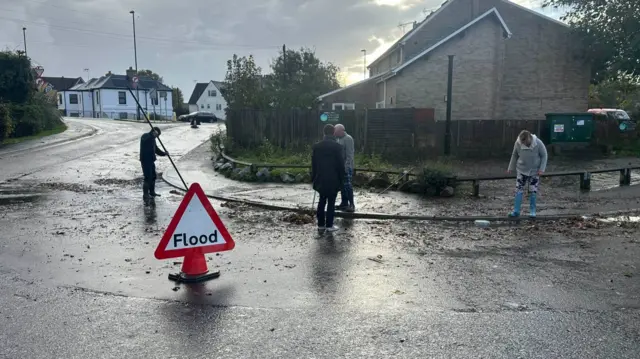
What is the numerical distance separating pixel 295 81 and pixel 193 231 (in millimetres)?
29744

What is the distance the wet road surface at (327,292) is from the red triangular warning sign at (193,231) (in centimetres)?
39

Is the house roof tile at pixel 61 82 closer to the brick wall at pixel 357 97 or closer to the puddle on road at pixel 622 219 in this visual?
the brick wall at pixel 357 97

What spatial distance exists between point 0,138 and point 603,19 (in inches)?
1208

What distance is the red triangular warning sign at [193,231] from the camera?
584 cm

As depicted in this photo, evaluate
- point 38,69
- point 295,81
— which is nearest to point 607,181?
point 295,81

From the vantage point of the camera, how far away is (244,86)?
22.9m

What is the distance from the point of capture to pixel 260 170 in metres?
14.4

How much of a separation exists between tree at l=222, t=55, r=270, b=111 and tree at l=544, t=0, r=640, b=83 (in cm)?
1635

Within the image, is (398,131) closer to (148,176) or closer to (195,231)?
(148,176)

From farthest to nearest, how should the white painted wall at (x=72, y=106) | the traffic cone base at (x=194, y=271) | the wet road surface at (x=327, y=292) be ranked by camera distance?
the white painted wall at (x=72, y=106) < the traffic cone base at (x=194, y=271) < the wet road surface at (x=327, y=292)

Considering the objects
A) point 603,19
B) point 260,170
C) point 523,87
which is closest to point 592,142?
point 523,87

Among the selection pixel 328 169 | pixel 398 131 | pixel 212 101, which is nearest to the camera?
pixel 328 169

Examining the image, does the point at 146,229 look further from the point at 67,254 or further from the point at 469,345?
the point at 469,345

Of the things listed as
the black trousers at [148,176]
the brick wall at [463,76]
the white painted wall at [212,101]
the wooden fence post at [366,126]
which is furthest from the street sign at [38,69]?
the white painted wall at [212,101]
